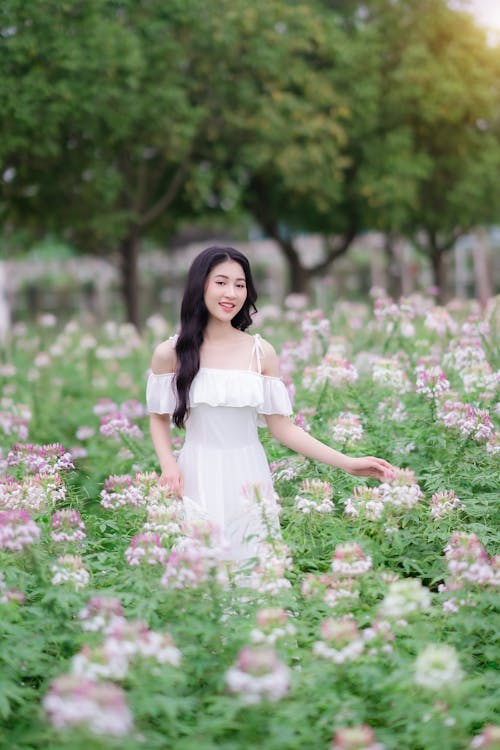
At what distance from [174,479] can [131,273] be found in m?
14.6

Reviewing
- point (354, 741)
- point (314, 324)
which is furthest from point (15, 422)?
point (354, 741)

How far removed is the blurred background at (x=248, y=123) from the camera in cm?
1368

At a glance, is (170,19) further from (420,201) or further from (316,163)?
(420,201)

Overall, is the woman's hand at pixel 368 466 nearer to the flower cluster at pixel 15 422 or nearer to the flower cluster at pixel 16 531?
the flower cluster at pixel 16 531

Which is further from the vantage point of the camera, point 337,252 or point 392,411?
point 337,252

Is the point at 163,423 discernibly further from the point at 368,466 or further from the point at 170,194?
the point at 170,194

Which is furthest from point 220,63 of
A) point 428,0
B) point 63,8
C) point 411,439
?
point 411,439

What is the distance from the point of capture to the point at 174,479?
Result: 3797mm

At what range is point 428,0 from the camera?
67.4ft

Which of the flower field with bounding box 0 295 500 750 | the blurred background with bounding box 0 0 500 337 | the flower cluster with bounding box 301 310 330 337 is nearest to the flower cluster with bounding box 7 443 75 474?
the flower field with bounding box 0 295 500 750

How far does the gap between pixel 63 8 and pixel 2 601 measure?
37.5 feet

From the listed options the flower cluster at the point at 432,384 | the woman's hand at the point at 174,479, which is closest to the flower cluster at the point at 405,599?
the woman's hand at the point at 174,479

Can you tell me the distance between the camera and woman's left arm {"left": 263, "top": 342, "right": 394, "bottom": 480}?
3838 millimetres

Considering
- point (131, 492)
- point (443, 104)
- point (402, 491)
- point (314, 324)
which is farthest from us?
point (443, 104)
